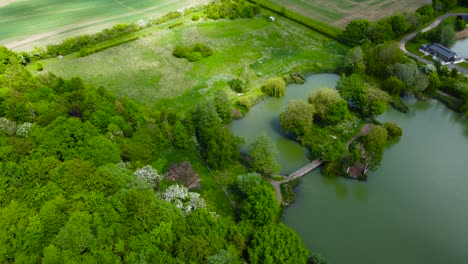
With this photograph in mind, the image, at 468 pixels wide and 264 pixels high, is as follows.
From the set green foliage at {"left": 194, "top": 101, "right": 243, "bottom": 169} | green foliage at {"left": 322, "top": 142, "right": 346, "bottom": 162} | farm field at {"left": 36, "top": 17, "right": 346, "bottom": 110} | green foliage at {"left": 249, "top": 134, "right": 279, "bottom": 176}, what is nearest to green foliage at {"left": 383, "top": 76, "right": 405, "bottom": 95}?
farm field at {"left": 36, "top": 17, "right": 346, "bottom": 110}

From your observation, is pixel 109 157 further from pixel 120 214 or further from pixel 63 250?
pixel 63 250

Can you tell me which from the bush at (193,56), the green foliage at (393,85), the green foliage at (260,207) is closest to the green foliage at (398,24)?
the green foliage at (393,85)

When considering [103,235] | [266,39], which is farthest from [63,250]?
[266,39]

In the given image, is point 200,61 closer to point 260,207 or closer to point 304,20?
point 304,20

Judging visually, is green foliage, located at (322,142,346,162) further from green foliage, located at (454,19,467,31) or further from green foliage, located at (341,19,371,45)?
green foliage, located at (454,19,467,31)

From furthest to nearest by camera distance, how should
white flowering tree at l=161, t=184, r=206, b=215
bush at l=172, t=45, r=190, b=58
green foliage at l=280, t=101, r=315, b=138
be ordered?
bush at l=172, t=45, r=190, b=58
green foliage at l=280, t=101, r=315, b=138
white flowering tree at l=161, t=184, r=206, b=215

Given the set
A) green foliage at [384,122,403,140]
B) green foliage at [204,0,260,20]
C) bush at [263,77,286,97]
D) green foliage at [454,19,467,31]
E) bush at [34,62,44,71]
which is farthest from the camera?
green foliage at [204,0,260,20]
